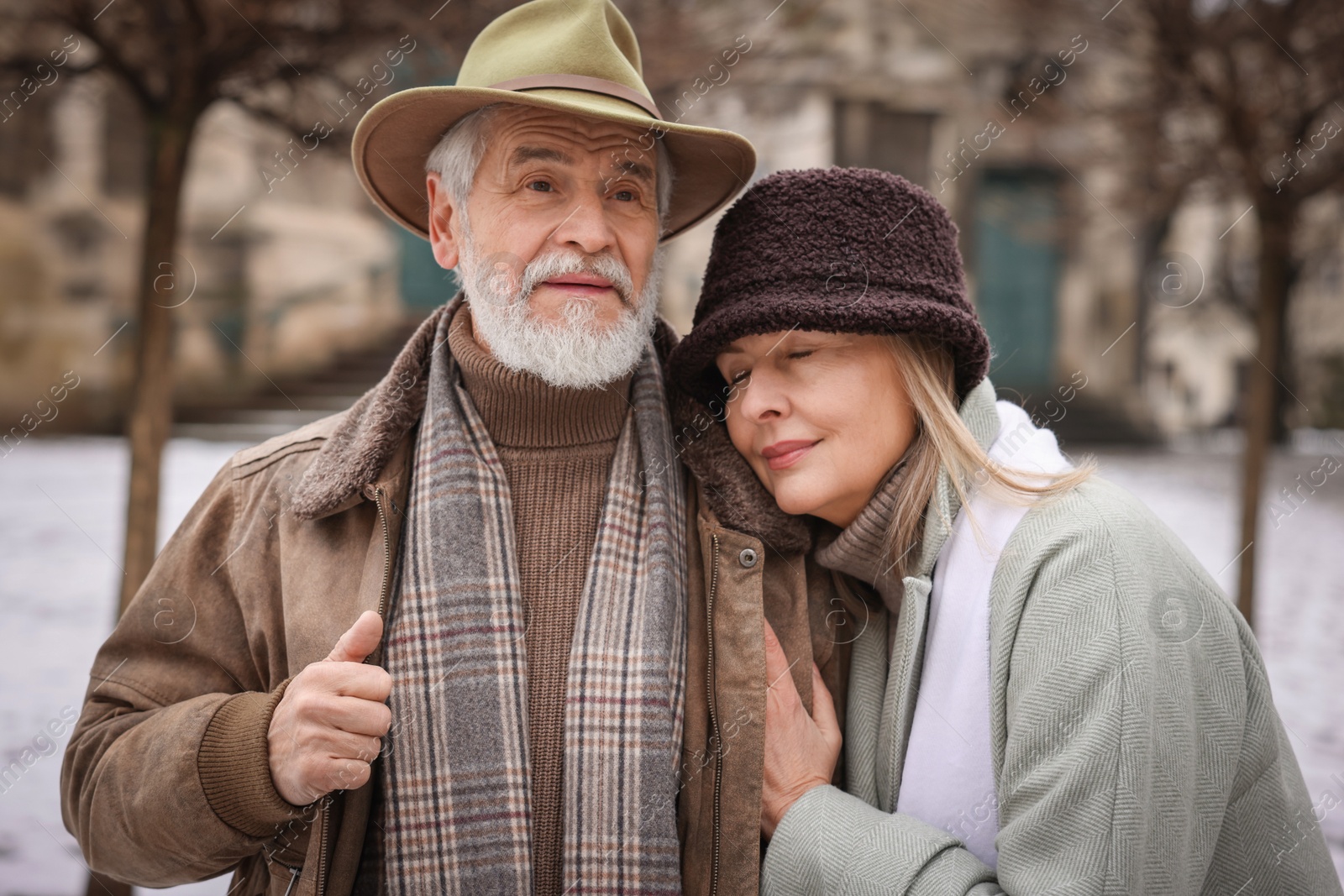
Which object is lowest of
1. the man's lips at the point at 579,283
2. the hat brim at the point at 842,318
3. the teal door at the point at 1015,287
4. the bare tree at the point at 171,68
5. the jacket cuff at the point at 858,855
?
the jacket cuff at the point at 858,855

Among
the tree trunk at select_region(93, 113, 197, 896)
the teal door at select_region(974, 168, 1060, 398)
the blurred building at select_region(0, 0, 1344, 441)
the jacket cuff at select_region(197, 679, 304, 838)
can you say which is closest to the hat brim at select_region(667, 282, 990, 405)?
the jacket cuff at select_region(197, 679, 304, 838)

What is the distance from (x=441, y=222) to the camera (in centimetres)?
255

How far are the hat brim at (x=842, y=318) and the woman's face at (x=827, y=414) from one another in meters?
0.07

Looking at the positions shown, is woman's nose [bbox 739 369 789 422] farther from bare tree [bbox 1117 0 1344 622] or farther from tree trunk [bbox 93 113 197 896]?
bare tree [bbox 1117 0 1344 622]

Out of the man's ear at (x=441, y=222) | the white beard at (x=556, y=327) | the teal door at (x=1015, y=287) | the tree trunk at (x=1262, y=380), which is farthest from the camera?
the teal door at (x=1015, y=287)

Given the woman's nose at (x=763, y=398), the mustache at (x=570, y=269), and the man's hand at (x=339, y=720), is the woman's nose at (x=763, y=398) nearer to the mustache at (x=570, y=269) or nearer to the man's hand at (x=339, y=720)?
the mustache at (x=570, y=269)

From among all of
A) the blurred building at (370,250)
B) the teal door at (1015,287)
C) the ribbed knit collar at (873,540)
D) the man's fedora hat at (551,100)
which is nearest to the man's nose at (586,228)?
the man's fedora hat at (551,100)

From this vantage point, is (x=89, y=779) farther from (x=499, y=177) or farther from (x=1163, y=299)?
(x=1163, y=299)

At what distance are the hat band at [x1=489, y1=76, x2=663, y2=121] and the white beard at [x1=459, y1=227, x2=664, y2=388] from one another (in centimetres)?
36

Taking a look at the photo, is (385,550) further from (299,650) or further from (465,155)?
(465,155)

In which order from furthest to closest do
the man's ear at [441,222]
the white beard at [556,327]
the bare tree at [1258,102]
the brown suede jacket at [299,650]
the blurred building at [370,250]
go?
the blurred building at [370,250], the bare tree at [1258,102], the man's ear at [441,222], the white beard at [556,327], the brown suede jacket at [299,650]

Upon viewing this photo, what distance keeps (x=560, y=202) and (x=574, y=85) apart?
0.25m

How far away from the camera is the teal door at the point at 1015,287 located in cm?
1476

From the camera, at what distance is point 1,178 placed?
11.8 m
